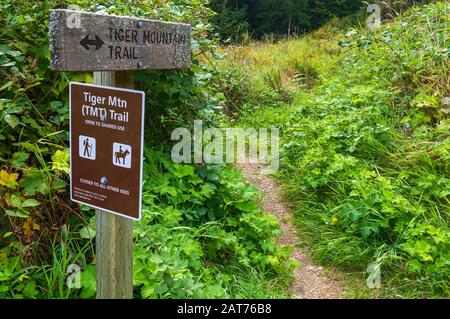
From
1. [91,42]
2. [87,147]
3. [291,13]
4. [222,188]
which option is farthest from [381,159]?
[291,13]

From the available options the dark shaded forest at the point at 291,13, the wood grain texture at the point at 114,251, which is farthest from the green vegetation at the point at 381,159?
the dark shaded forest at the point at 291,13

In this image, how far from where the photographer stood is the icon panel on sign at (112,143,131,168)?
190 centimetres

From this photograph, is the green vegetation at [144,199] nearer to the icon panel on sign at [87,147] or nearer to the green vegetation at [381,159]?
the green vegetation at [381,159]

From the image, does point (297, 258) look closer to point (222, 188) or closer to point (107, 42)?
point (222, 188)

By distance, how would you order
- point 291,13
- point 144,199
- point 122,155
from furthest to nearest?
point 291,13, point 144,199, point 122,155

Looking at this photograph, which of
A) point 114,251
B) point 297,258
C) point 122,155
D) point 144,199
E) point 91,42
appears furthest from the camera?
point 297,258

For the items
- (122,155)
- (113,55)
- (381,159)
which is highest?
(113,55)

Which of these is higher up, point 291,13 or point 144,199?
point 291,13

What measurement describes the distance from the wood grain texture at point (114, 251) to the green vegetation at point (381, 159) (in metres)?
1.93

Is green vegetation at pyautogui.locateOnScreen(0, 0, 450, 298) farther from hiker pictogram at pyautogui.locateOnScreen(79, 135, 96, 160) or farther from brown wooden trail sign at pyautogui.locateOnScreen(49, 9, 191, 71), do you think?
brown wooden trail sign at pyautogui.locateOnScreen(49, 9, 191, 71)

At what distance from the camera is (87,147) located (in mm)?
1996

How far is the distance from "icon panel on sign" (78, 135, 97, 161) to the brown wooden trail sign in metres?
0.36

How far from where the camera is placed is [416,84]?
529cm

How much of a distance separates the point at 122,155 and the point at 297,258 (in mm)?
2371
